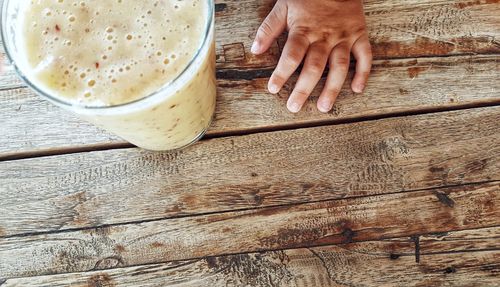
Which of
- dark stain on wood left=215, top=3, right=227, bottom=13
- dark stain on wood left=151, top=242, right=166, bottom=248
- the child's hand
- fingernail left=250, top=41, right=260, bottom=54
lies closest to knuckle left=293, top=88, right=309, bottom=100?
the child's hand

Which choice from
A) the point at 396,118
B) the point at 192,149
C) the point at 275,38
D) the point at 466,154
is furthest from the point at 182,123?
the point at 466,154

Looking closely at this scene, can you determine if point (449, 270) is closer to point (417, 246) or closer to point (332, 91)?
point (417, 246)

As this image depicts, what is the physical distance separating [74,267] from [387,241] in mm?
523

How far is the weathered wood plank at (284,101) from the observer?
0.92 metres

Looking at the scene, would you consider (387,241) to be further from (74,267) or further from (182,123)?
(74,267)

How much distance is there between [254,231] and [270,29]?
14.1 inches

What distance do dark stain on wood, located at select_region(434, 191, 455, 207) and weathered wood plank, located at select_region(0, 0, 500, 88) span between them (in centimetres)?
26

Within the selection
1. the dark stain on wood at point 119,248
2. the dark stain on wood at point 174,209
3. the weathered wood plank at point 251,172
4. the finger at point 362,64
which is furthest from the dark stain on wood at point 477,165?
the dark stain on wood at point 119,248

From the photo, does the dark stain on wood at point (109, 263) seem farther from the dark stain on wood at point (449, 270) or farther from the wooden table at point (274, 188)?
the dark stain on wood at point (449, 270)

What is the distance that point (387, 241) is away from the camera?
881mm

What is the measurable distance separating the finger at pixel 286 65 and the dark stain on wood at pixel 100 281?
42 centimetres

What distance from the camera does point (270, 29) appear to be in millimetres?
939

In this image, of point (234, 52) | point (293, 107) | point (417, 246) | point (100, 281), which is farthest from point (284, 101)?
point (100, 281)

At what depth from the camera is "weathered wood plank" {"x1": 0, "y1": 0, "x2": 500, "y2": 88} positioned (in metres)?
0.95
